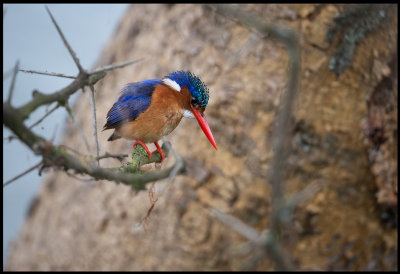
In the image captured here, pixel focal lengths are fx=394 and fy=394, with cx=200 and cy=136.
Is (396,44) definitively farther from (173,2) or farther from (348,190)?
(173,2)

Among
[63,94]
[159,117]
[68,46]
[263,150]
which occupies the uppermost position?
[68,46]

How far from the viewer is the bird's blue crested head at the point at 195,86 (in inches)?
45.2

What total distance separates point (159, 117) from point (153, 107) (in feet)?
0.18

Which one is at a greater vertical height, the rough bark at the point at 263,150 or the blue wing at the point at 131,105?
the blue wing at the point at 131,105

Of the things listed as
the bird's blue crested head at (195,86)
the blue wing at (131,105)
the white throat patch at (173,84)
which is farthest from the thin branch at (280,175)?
the blue wing at (131,105)

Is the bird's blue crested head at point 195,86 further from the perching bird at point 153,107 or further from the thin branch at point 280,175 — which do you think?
the thin branch at point 280,175

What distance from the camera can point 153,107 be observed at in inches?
52.2

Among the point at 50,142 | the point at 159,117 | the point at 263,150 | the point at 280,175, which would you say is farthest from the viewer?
the point at 263,150

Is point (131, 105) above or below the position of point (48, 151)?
below

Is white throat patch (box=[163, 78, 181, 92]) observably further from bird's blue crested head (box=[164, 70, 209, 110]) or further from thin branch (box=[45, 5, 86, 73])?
thin branch (box=[45, 5, 86, 73])

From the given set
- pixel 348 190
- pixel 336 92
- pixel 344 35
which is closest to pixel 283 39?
pixel 344 35

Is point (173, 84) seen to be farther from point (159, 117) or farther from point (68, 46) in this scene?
point (68, 46)

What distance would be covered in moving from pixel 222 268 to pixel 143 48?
8.22ft

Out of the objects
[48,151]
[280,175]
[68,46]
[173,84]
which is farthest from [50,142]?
[173,84]
